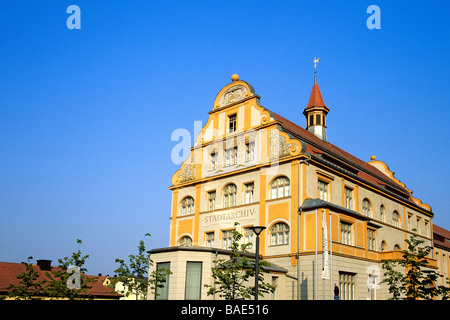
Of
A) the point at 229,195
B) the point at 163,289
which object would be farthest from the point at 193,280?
the point at 229,195

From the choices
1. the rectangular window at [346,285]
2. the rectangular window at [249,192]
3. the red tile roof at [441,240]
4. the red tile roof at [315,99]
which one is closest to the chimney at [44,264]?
the rectangular window at [249,192]

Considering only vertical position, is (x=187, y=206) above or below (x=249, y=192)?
below

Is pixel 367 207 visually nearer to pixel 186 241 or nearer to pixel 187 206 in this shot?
pixel 187 206

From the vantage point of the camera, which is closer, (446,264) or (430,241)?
(430,241)

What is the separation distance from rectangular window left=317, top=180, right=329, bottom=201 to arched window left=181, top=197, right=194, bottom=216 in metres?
13.2

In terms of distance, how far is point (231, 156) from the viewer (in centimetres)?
4209

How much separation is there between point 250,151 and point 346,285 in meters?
13.9

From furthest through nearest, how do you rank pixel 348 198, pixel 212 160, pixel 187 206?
pixel 187 206 < pixel 212 160 < pixel 348 198

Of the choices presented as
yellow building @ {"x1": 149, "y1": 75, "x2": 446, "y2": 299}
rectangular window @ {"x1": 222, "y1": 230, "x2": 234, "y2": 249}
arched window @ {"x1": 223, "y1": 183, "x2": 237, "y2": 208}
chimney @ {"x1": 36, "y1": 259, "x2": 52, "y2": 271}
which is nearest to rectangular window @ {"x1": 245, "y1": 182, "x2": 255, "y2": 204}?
yellow building @ {"x1": 149, "y1": 75, "x2": 446, "y2": 299}
